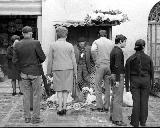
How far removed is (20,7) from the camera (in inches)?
651

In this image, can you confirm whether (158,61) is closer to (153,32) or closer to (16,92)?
(153,32)

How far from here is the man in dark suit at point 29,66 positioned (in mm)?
9609

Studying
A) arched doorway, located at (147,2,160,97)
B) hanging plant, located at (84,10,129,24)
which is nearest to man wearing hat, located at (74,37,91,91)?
hanging plant, located at (84,10,129,24)

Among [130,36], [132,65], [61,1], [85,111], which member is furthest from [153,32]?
[132,65]

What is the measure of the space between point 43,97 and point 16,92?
2017 mm

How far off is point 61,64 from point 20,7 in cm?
678

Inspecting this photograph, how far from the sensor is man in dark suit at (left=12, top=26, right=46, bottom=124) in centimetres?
961

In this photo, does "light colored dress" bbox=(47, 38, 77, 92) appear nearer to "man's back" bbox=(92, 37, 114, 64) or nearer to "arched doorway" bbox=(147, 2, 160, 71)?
"man's back" bbox=(92, 37, 114, 64)

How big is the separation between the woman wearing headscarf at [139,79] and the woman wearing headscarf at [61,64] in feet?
5.03

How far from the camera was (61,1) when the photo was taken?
53.9 ft

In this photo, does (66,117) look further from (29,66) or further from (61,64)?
(29,66)

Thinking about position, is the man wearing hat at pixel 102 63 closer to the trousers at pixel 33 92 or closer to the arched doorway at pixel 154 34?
the trousers at pixel 33 92

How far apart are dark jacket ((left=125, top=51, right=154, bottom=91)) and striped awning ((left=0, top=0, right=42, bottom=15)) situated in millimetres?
7835

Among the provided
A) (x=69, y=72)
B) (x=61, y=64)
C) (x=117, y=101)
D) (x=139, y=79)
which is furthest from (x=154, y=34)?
(x=139, y=79)
